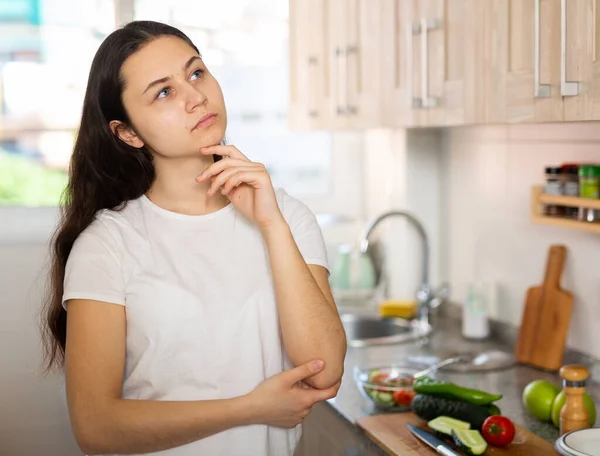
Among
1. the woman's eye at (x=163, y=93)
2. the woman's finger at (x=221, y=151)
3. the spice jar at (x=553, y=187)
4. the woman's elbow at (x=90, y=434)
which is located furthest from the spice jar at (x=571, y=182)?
the woman's elbow at (x=90, y=434)

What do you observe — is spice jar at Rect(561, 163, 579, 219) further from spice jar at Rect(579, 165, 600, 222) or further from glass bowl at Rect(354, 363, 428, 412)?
glass bowl at Rect(354, 363, 428, 412)

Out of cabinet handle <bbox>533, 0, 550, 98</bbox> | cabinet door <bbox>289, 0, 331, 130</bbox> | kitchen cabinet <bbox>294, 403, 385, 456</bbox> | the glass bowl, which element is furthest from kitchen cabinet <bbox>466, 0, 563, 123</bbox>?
cabinet door <bbox>289, 0, 331, 130</bbox>

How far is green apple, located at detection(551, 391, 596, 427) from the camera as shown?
1.76 metres

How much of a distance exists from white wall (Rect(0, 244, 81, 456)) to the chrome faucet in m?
1.15

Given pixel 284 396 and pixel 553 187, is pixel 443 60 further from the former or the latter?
pixel 284 396

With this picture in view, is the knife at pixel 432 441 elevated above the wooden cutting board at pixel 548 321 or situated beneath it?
situated beneath

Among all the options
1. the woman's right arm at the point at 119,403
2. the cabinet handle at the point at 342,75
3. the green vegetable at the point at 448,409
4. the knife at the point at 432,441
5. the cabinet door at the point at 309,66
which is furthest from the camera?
the cabinet door at the point at 309,66

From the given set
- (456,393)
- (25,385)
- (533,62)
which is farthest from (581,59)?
(25,385)

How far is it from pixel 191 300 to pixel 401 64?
0.97 metres

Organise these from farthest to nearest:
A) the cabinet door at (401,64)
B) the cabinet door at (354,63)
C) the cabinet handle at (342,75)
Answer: the cabinet handle at (342,75), the cabinet door at (354,63), the cabinet door at (401,64)

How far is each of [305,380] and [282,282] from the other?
18cm

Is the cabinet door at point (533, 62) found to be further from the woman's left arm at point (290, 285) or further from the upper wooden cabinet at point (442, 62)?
the woman's left arm at point (290, 285)

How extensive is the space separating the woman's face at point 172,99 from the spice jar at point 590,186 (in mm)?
863

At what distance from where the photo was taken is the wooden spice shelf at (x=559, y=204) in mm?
1944
